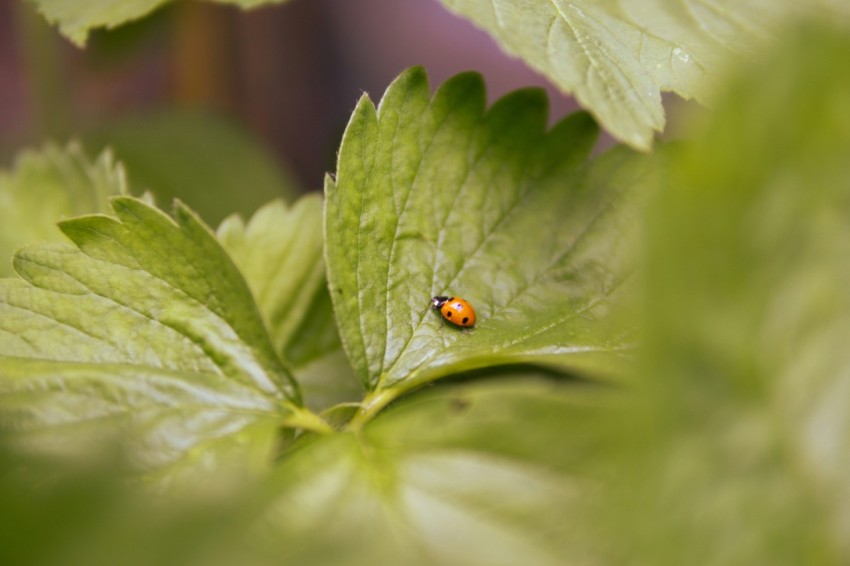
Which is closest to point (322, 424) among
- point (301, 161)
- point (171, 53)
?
point (171, 53)

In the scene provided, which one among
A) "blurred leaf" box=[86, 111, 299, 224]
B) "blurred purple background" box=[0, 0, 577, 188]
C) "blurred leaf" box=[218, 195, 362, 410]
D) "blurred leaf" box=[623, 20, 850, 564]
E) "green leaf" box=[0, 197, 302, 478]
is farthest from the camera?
"blurred purple background" box=[0, 0, 577, 188]

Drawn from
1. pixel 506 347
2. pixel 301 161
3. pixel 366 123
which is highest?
pixel 366 123

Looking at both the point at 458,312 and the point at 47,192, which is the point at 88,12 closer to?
the point at 47,192

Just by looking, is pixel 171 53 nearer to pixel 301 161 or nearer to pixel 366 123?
pixel 301 161

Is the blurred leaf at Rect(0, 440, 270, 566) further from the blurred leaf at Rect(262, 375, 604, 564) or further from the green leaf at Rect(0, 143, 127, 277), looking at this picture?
the green leaf at Rect(0, 143, 127, 277)

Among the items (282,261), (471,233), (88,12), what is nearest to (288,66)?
(88,12)

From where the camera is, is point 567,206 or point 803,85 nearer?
point 803,85

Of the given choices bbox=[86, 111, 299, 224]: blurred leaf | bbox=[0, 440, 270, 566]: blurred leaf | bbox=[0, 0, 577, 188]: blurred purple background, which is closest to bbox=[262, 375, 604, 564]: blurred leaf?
bbox=[0, 440, 270, 566]: blurred leaf
